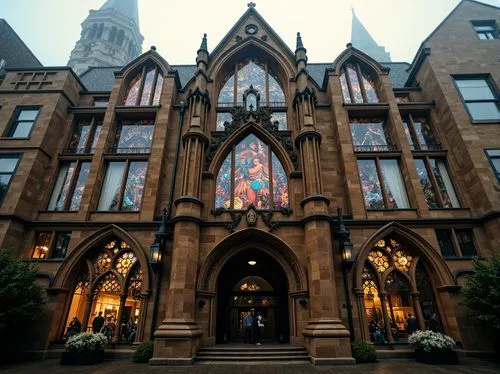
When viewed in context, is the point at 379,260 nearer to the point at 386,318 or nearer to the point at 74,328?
the point at 386,318

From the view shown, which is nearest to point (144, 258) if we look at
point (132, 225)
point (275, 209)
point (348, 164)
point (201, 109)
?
point (132, 225)

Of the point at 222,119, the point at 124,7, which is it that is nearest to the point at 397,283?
the point at 222,119

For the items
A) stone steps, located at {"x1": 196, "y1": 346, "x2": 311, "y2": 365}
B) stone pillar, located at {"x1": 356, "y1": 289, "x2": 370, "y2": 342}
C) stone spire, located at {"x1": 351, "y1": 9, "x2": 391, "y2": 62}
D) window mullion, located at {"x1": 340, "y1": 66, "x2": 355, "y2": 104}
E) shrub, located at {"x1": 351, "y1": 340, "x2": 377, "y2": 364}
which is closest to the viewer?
shrub, located at {"x1": 351, "y1": 340, "x2": 377, "y2": 364}

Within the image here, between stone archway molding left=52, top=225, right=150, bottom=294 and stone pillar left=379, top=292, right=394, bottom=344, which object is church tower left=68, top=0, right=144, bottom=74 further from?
stone pillar left=379, top=292, right=394, bottom=344

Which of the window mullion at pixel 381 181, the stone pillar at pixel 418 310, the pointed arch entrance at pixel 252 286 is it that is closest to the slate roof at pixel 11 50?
the pointed arch entrance at pixel 252 286

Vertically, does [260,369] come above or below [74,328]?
below

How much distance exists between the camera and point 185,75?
21797 mm

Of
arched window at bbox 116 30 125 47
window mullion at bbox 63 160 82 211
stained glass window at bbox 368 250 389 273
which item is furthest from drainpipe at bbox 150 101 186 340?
arched window at bbox 116 30 125 47

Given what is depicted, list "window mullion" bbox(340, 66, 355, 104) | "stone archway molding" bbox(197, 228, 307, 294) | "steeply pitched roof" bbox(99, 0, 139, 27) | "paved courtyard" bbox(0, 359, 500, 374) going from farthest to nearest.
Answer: "steeply pitched roof" bbox(99, 0, 139, 27) → "window mullion" bbox(340, 66, 355, 104) → "stone archway molding" bbox(197, 228, 307, 294) → "paved courtyard" bbox(0, 359, 500, 374)

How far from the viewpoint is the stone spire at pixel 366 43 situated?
150 ft

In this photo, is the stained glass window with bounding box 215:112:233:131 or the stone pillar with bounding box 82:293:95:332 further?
the stained glass window with bounding box 215:112:233:131

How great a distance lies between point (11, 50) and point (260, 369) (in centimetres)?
2850

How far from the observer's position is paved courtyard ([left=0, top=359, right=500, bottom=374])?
348 inches

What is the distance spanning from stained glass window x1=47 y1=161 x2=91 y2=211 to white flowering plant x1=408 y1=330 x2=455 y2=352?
17.7m
